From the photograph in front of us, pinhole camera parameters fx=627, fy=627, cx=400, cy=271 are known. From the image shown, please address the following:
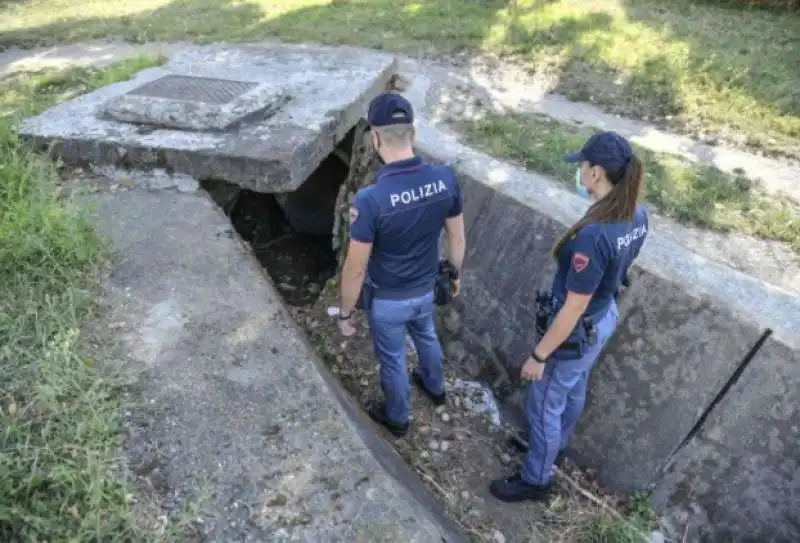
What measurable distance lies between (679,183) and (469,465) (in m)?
2.83

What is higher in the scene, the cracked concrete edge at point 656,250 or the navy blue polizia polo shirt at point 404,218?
the navy blue polizia polo shirt at point 404,218

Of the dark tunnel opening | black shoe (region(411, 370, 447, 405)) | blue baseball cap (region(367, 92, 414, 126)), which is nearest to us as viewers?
blue baseball cap (region(367, 92, 414, 126))

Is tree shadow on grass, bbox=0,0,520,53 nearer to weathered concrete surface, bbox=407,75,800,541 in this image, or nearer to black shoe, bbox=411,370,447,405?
weathered concrete surface, bbox=407,75,800,541

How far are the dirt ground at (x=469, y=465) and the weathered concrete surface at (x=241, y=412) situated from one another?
379 mm

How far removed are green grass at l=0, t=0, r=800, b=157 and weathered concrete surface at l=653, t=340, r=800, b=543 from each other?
349cm

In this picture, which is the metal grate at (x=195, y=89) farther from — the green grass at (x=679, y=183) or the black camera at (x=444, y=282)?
the black camera at (x=444, y=282)

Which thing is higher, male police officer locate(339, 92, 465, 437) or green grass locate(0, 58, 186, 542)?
male police officer locate(339, 92, 465, 437)

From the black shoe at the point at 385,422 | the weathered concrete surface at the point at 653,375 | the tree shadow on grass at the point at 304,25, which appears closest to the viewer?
the weathered concrete surface at the point at 653,375

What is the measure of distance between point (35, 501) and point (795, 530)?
10.7ft

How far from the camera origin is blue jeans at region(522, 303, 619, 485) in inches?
116

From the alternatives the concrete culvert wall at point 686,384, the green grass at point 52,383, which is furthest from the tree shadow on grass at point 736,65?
the green grass at point 52,383

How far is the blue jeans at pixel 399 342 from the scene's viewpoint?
3.27 m

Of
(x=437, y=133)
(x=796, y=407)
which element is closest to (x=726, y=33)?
(x=437, y=133)

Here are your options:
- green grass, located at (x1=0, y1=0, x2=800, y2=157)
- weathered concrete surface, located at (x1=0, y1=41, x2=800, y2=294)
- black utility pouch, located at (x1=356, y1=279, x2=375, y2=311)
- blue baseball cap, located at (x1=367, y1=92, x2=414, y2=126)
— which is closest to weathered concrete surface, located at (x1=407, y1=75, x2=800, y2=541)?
weathered concrete surface, located at (x1=0, y1=41, x2=800, y2=294)
